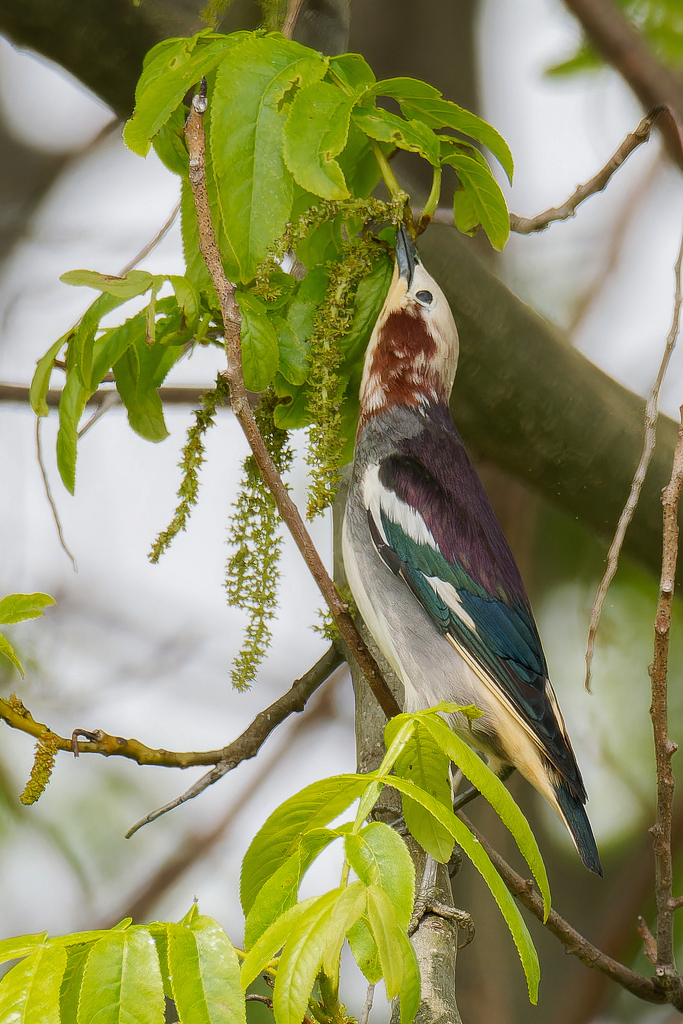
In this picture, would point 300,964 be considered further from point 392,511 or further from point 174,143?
point 174,143

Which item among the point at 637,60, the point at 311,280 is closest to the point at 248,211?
the point at 311,280

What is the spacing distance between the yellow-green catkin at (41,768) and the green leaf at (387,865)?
1.36ft

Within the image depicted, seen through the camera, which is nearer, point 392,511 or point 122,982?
point 122,982

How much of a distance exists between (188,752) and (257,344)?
21.6 inches

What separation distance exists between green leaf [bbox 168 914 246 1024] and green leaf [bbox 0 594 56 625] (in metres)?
0.38

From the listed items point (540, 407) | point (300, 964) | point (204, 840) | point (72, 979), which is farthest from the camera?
A: point (204, 840)

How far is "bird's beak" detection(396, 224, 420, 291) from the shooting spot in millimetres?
1083

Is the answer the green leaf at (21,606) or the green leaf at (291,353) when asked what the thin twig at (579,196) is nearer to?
the green leaf at (291,353)

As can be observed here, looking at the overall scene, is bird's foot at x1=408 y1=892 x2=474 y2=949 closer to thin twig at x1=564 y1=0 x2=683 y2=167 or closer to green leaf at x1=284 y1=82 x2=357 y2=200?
green leaf at x1=284 y1=82 x2=357 y2=200

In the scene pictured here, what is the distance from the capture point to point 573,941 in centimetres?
104

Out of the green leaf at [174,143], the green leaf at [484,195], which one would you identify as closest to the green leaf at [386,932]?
the green leaf at [484,195]

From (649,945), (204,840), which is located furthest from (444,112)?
(204,840)

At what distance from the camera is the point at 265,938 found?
0.52 meters

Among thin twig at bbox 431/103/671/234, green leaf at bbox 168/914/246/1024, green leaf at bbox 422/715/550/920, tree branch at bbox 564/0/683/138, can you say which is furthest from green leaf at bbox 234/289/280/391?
tree branch at bbox 564/0/683/138
